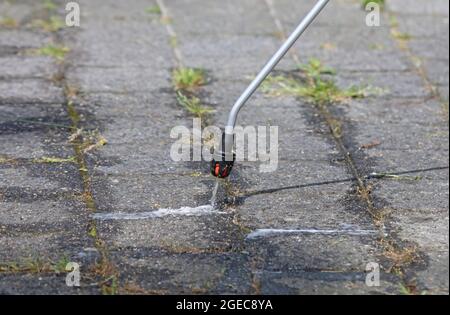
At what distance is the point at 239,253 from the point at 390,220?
0.60 meters

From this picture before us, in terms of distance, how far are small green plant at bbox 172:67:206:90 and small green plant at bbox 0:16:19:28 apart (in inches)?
43.8

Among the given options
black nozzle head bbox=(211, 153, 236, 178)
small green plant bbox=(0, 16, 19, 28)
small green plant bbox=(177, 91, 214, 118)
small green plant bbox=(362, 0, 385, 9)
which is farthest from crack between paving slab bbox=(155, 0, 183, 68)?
black nozzle head bbox=(211, 153, 236, 178)

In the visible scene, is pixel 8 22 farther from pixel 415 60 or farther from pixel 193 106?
pixel 415 60

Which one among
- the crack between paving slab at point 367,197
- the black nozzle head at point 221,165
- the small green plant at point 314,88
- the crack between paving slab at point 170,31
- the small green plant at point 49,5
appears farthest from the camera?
the small green plant at point 49,5

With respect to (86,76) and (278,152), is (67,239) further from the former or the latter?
(86,76)

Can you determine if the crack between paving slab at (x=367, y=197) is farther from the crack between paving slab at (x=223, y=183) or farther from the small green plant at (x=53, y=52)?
the small green plant at (x=53, y=52)

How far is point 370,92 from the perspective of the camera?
4.64 meters

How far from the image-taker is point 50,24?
5332 millimetres

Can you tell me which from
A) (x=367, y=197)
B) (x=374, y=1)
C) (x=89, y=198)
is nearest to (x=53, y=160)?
(x=89, y=198)

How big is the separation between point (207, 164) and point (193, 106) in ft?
1.99

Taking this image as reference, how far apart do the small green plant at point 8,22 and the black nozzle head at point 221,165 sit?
233 cm

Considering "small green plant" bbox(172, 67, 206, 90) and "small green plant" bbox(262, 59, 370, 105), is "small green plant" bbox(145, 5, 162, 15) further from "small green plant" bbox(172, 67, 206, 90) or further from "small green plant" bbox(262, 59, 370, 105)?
"small green plant" bbox(262, 59, 370, 105)

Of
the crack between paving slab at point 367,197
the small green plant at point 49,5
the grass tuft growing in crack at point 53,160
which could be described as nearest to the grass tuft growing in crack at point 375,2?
the crack between paving slab at point 367,197

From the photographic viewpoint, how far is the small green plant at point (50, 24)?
5.28m
